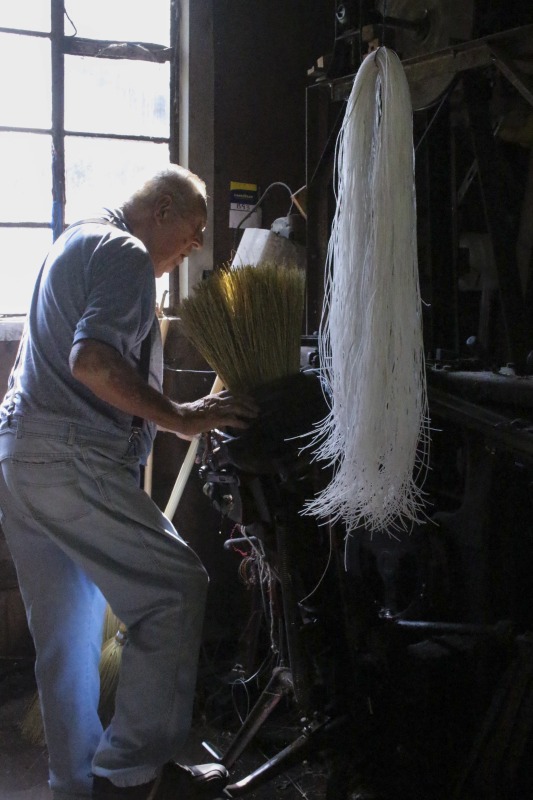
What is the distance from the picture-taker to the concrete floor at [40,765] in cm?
275

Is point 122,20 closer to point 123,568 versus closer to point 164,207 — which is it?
point 164,207

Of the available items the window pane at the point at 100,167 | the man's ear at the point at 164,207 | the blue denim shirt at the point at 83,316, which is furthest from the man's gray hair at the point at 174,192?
the window pane at the point at 100,167

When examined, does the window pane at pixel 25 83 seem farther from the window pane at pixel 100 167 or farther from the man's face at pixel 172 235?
the man's face at pixel 172 235

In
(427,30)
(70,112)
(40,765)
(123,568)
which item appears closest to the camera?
(123,568)

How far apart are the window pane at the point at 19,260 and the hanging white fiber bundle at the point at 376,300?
2.11 metres

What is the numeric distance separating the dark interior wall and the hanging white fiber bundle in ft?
6.44

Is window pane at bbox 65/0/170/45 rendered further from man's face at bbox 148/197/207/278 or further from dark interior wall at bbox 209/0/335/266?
man's face at bbox 148/197/207/278

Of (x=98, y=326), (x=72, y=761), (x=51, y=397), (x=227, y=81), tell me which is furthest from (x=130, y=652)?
(x=227, y=81)

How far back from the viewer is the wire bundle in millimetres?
2262

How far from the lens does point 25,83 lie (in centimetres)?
358

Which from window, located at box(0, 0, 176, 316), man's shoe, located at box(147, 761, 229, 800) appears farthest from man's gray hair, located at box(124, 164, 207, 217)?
man's shoe, located at box(147, 761, 229, 800)

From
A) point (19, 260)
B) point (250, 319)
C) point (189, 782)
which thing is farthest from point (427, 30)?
point (189, 782)

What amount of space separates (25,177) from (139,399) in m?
1.98

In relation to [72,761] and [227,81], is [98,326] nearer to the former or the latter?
[72,761]
